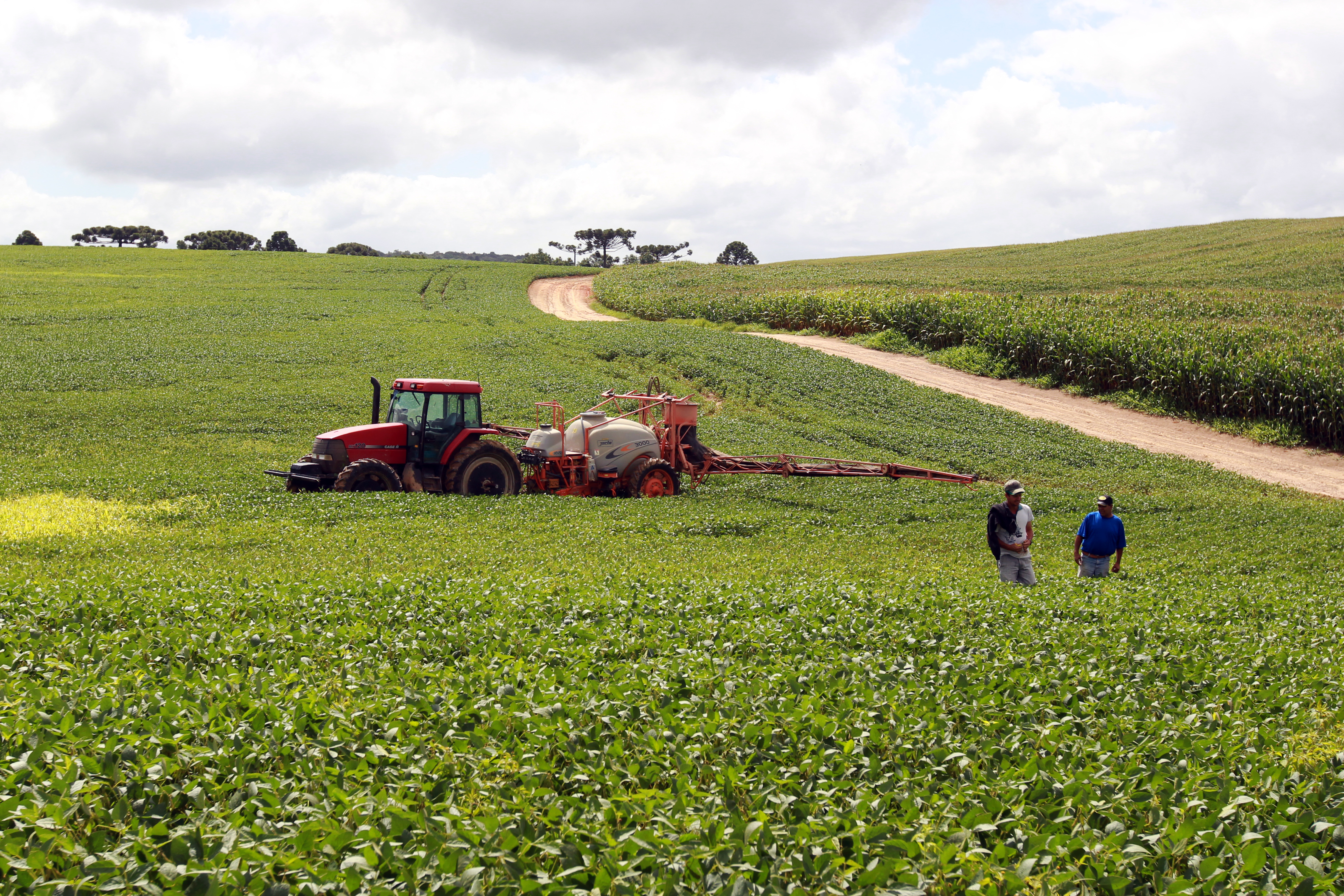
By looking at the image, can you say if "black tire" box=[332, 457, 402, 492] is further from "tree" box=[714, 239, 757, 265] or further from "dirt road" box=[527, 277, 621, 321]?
"tree" box=[714, 239, 757, 265]

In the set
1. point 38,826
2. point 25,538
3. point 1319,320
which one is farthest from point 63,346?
point 1319,320

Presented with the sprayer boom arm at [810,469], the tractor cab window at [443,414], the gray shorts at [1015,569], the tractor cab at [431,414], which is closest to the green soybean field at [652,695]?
the gray shorts at [1015,569]

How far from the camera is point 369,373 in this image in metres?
36.3

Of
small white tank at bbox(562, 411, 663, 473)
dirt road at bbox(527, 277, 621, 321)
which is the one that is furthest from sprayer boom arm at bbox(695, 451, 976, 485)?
dirt road at bbox(527, 277, 621, 321)

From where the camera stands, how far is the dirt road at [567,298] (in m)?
58.0

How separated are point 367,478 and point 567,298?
49161 mm

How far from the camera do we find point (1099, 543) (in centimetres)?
1401

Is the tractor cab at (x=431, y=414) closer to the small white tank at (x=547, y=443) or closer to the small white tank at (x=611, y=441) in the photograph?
the small white tank at (x=547, y=443)

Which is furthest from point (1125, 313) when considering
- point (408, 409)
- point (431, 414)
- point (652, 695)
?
point (652, 695)

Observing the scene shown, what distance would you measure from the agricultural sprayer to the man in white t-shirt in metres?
9.27

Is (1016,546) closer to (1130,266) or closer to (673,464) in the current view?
(673,464)

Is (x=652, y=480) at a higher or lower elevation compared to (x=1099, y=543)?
higher

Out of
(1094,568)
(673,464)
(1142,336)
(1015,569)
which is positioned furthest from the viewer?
(1142,336)

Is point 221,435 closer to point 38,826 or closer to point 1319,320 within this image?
point 38,826
